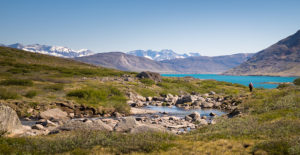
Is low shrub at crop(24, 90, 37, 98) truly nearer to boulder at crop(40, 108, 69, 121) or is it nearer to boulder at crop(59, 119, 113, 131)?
boulder at crop(40, 108, 69, 121)

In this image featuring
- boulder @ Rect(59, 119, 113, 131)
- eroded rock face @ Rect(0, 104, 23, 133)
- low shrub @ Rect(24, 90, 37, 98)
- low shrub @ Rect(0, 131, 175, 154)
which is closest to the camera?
low shrub @ Rect(0, 131, 175, 154)

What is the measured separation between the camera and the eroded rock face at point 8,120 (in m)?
18.5

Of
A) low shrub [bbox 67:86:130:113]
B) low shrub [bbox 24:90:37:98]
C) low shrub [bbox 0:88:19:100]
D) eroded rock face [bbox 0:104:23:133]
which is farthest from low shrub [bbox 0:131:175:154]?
low shrub [bbox 24:90:37:98]

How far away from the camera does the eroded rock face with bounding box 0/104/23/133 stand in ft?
60.6

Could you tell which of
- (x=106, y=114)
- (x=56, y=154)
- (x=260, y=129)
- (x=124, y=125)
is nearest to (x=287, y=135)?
(x=260, y=129)

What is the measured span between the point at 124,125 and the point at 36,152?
7.82 metres

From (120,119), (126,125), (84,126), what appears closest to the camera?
(84,126)

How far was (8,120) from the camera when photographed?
19.2 metres

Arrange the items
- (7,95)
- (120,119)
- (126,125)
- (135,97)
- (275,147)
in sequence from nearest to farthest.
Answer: (275,147) → (126,125) → (120,119) → (7,95) → (135,97)

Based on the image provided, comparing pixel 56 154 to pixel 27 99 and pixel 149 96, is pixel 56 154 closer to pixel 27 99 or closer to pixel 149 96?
pixel 27 99

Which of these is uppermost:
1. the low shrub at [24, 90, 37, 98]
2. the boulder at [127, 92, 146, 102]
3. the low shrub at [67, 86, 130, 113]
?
the low shrub at [24, 90, 37, 98]

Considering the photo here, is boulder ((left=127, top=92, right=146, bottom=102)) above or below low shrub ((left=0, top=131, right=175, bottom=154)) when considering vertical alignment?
below

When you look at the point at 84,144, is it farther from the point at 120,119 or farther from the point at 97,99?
the point at 97,99

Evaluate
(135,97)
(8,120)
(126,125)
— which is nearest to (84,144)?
(126,125)
